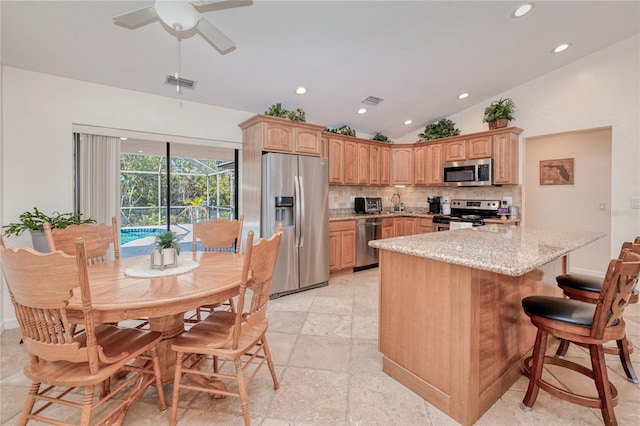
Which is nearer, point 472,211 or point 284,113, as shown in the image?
point 284,113

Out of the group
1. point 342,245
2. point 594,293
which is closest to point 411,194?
point 342,245

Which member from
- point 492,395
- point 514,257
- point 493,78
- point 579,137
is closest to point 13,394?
point 492,395

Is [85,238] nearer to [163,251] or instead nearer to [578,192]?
[163,251]

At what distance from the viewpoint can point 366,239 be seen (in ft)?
16.0

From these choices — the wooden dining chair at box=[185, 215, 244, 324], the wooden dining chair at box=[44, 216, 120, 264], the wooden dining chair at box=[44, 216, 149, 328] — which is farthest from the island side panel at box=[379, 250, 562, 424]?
the wooden dining chair at box=[44, 216, 120, 264]

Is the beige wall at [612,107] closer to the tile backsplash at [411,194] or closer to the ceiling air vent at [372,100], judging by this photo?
the tile backsplash at [411,194]

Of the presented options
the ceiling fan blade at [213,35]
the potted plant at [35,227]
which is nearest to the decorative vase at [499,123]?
the ceiling fan blade at [213,35]

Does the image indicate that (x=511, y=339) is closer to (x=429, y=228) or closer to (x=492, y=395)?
(x=492, y=395)

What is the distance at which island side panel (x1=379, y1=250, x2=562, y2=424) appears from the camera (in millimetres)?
1568

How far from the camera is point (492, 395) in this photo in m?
1.73

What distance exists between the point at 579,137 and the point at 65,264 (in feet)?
21.0

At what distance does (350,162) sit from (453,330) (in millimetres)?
3756

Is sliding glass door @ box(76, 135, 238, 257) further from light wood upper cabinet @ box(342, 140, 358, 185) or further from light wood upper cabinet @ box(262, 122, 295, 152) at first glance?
light wood upper cabinet @ box(342, 140, 358, 185)

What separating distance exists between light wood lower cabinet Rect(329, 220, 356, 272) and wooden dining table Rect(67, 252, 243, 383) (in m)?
2.47
